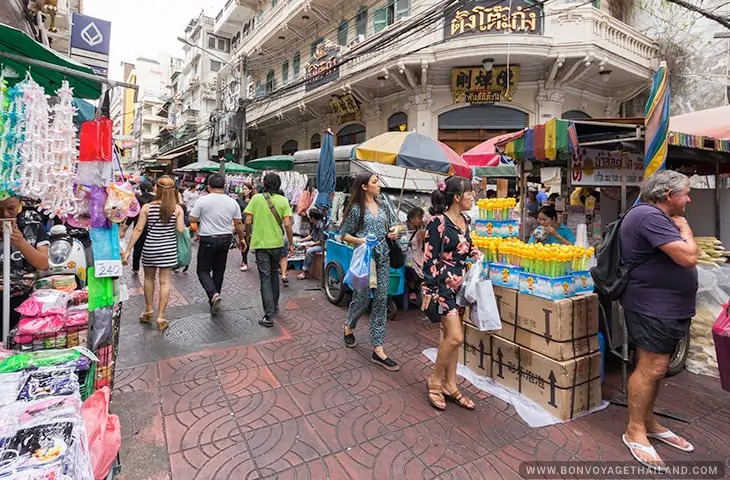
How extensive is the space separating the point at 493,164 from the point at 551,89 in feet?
16.6

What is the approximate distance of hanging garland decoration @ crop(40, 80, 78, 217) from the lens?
2303 mm

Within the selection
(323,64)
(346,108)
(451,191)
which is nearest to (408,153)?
(451,191)

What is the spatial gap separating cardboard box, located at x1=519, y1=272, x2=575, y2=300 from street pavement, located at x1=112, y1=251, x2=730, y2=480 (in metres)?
0.98

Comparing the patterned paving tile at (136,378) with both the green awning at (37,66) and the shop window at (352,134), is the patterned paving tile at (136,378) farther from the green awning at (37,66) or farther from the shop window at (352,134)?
the shop window at (352,134)

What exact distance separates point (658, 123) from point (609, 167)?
2.22 metres

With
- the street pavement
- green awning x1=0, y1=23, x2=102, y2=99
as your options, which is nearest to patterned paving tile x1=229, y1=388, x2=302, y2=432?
the street pavement

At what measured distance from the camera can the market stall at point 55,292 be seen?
1.64m

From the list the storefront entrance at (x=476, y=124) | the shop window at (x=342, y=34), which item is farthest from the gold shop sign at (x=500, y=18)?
the shop window at (x=342, y=34)

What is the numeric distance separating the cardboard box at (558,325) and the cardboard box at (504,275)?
6.0 inches

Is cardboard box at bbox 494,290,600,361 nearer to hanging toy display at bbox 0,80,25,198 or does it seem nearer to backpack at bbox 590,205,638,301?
backpack at bbox 590,205,638,301

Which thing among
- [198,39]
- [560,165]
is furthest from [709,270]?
[198,39]

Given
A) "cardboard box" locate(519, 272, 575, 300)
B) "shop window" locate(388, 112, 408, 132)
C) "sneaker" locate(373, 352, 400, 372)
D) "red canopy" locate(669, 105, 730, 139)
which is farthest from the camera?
"shop window" locate(388, 112, 408, 132)

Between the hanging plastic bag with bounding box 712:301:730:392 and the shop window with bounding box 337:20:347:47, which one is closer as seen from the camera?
the hanging plastic bag with bounding box 712:301:730:392

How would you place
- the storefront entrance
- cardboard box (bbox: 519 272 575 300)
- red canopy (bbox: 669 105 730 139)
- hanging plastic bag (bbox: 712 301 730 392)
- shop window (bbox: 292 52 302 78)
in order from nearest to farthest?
1. hanging plastic bag (bbox: 712 301 730 392)
2. cardboard box (bbox: 519 272 575 300)
3. red canopy (bbox: 669 105 730 139)
4. the storefront entrance
5. shop window (bbox: 292 52 302 78)
